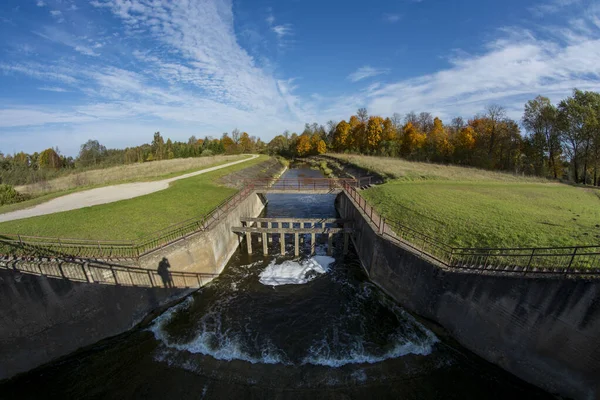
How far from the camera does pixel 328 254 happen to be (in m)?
20.3

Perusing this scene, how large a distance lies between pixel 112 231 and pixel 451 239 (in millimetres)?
19322

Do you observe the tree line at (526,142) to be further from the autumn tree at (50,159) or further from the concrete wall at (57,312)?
the autumn tree at (50,159)

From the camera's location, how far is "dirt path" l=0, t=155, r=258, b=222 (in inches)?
719

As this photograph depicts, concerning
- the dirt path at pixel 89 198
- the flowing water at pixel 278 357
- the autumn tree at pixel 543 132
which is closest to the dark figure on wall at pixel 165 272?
the flowing water at pixel 278 357

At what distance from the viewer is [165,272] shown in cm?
1377

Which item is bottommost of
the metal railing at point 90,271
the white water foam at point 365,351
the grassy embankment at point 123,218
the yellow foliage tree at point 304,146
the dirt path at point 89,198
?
the white water foam at point 365,351

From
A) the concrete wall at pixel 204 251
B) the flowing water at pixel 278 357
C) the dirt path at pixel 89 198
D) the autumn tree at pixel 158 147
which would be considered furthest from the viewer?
the autumn tree at pixel 158 147

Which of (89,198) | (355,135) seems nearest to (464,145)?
(355,135)

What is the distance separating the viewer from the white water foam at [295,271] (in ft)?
54.2

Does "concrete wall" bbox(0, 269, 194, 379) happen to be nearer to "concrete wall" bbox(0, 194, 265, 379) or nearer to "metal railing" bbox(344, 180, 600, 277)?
"concrete wall" bbox(0, 194, 265, 379)

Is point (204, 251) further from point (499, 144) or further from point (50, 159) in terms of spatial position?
point (50, 159)

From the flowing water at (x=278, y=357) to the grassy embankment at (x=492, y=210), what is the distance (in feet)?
18.6

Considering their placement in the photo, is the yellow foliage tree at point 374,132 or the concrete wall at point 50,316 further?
the yellow foliage tree at point 374,132

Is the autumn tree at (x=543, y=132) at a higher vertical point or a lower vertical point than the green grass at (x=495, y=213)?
higher
